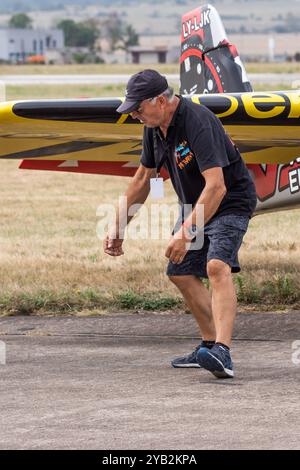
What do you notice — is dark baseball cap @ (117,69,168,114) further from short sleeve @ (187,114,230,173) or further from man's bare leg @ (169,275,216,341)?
man's bare leg @ (169,275,216,341)

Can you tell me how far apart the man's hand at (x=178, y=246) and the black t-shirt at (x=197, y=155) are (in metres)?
0.34

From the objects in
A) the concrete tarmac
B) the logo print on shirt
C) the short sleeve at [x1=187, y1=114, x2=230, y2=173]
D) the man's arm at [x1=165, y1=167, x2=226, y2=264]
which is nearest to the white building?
the concrete tarmac

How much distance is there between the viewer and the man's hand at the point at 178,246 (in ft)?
17.8

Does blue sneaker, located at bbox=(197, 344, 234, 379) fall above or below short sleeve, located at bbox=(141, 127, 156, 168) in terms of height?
below

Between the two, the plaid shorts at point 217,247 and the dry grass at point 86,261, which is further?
the dry grass at point 86,261

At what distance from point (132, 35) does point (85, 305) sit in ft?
623

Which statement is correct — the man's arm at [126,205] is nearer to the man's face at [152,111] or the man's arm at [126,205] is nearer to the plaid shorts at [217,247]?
the plaid shorts at [217,247]

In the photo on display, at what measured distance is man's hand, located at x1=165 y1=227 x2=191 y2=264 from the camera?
5.42 m

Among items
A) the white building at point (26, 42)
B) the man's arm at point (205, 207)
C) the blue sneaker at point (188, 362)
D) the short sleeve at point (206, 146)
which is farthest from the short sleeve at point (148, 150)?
the white building at point (26, 42)

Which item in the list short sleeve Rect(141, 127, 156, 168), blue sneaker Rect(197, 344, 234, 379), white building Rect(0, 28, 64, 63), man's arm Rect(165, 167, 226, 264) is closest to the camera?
man's arm Rect(165, 167, 226, 264)

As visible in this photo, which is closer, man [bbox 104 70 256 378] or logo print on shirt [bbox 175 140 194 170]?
man [bbox 104 70 256 378]

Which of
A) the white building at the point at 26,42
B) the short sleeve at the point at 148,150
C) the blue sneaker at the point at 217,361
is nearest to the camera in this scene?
the blue sneaker at the point at 217,361

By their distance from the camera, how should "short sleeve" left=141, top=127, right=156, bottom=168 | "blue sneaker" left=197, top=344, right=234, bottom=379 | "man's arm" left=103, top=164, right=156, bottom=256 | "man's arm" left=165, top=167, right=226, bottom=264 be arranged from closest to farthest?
"man's arm" left=165, top=167, right=226, bottom=264 → "blue sneaker" left=197, top=344, right=234, bottom=379 → "short sleeve" left=141, top=127, right=156, bottom=168 → "man's arm" left=103, top=164, right=156, bottom=256
